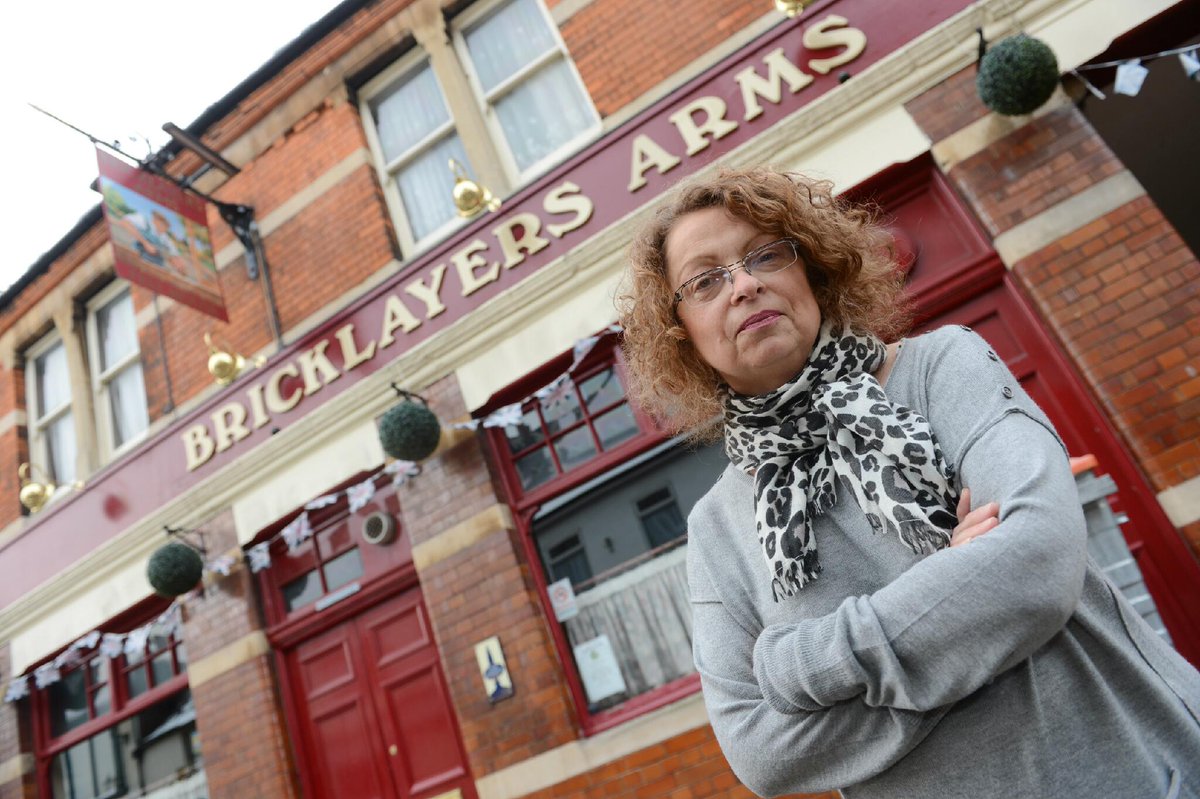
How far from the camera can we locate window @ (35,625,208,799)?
627 centimetres

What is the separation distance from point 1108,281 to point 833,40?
2331mm

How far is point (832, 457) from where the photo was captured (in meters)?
1.34

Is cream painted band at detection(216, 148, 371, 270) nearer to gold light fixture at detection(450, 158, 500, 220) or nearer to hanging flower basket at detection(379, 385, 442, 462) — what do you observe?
gold light fixture at detection(450, 158, 500, 220)

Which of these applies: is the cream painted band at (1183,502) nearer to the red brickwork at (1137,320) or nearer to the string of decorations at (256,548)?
the red brickwork at (1137,320)

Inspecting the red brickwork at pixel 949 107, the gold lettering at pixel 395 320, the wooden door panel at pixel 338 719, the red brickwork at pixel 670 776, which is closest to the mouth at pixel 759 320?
the red brickwork at pixel 670 776

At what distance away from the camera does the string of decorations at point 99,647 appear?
6207mm

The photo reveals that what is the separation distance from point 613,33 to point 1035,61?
3.09 meters

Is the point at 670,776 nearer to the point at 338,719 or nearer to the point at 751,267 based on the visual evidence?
the point at 338,719

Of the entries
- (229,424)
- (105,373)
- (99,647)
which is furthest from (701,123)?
(99,647)

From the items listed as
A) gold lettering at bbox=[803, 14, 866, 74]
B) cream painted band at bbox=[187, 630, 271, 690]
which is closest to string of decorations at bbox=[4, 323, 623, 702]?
cream painted band at bbox=[187, 630, 271, 690]

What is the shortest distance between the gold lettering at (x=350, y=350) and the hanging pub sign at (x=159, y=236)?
1.39 meters

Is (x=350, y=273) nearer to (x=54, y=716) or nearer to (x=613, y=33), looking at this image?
(x=613, y=33)

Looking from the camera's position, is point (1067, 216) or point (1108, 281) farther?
point (1067, 216)

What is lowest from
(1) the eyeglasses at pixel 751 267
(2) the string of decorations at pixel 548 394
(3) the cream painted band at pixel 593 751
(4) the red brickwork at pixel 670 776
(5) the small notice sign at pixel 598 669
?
(4) the red brickwork at pixel 670 776
